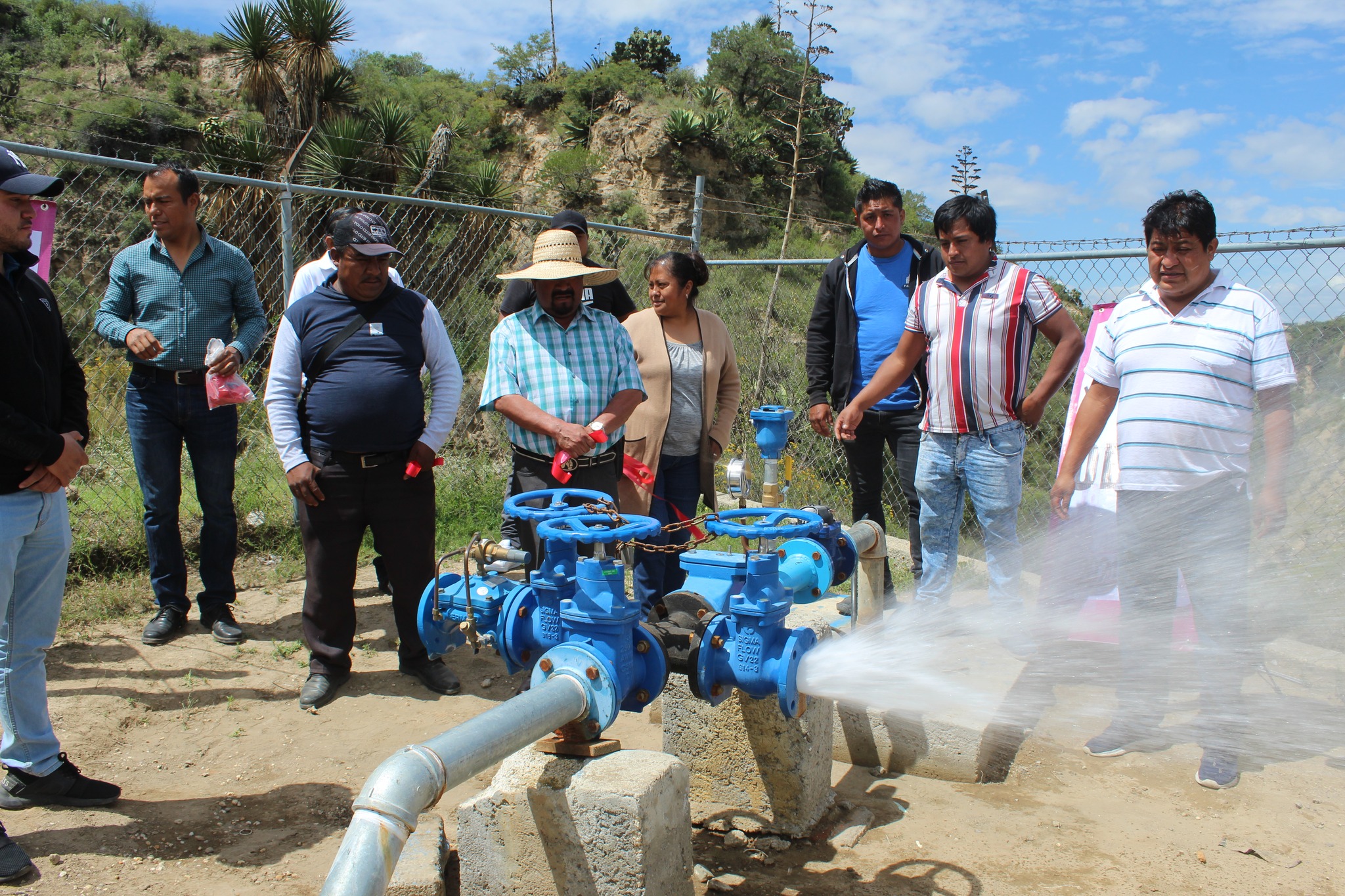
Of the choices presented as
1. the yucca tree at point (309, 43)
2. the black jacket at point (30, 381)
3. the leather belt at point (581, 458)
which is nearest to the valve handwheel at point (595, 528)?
the leather belt at point (581, 458)

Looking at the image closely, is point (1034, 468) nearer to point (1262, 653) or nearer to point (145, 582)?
point (1262, 653)

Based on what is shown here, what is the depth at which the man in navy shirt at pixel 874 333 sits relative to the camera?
4336mm

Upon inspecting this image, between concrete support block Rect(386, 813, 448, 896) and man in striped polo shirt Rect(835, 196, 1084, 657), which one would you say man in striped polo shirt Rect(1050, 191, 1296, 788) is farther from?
concrete support block Rect(386, 813, 448, 896)

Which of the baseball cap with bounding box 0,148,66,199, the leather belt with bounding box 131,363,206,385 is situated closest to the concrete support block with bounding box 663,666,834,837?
the baseball cap with bounding box 0,148,66,199

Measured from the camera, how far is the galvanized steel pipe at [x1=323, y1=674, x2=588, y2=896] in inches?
49.6

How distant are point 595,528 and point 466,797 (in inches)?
70.1

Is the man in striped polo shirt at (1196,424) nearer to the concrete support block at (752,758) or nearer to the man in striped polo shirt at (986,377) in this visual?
the man in striped polo shirt at (986,377)

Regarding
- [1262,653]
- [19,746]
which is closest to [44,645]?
[19,746]

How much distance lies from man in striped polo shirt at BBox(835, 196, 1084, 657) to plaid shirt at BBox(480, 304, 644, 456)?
1524mm

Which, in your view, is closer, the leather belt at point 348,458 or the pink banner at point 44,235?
the leather belt at point 348,458

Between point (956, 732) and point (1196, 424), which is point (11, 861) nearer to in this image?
point (956, 732)

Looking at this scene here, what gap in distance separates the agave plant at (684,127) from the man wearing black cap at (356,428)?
29.7 metres

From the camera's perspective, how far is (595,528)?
205 centimetres

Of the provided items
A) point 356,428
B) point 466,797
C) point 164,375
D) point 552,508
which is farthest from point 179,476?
point 552,508
